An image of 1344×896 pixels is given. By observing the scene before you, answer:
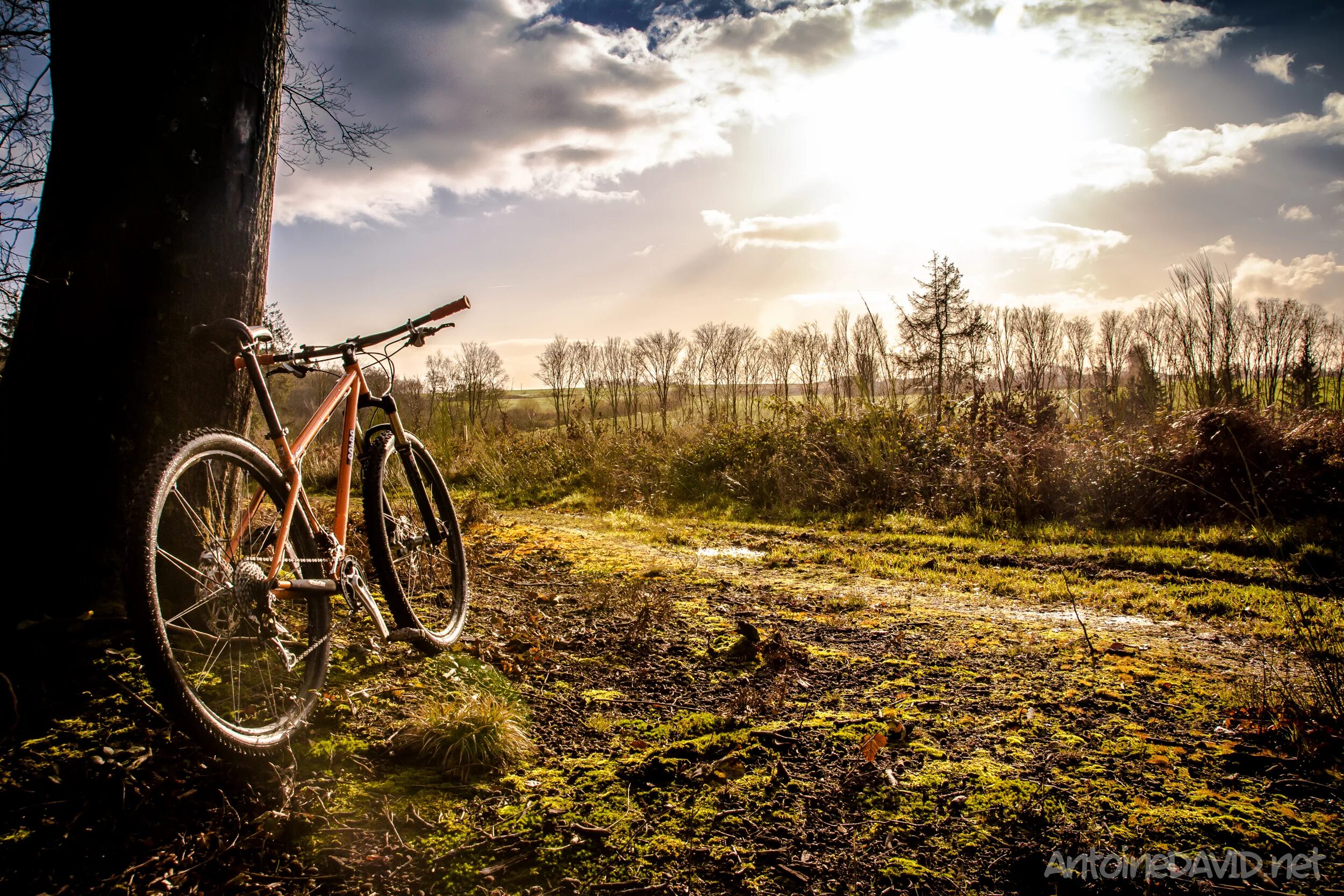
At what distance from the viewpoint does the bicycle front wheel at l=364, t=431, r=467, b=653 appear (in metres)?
2.65

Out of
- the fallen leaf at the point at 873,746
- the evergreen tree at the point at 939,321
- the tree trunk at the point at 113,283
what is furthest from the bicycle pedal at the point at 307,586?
the evergreen tree at the point at 939,321

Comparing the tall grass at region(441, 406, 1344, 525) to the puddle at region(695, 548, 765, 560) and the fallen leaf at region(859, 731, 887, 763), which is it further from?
the fallen leaf at region(859, 731, 887, 763)

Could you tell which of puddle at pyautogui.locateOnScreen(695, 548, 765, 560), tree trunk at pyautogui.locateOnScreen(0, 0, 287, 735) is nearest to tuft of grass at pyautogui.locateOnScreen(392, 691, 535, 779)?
tree trunk at pyautogui.locateOnScreen(0, 0, 287, 735)

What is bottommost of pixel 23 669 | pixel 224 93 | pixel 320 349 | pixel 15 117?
pixel 23 669

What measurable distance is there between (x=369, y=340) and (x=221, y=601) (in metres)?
1.12

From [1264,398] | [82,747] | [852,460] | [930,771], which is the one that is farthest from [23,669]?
[1264,398]

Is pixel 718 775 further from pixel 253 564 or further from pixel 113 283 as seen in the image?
pixel 113 283

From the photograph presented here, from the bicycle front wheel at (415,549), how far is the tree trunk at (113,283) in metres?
0.67

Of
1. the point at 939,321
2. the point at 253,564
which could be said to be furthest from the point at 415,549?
the point at 939,321

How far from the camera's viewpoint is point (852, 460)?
883 centimetres

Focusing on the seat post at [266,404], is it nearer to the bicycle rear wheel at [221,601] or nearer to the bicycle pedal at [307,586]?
the bicycle rear wheel at [221,601]

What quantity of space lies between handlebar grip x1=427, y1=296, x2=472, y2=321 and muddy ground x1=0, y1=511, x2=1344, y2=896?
1.45m

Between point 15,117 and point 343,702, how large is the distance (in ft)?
12.8

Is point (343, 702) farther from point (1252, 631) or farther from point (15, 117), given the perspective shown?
point (1252, 631)
